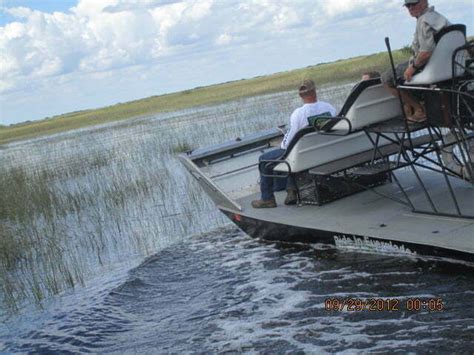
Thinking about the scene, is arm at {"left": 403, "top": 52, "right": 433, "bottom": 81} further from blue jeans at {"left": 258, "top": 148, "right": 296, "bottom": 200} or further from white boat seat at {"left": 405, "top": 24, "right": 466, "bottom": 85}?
blue jeans at {"left": 258, "top": 148, "right": 296, "bottom": 200}

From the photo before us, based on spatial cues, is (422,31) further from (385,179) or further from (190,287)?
(190,287)

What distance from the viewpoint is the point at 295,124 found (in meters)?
8.96

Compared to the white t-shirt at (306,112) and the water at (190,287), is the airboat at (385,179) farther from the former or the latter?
the white t-shirt at (306,112)

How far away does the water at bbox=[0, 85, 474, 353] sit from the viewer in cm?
580

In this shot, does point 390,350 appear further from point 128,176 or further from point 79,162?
point 79,162

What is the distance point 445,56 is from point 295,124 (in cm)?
295

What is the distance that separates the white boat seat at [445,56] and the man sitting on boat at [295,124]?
7.63 feet

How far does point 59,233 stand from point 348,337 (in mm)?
8965

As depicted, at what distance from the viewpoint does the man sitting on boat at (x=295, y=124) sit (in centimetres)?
888

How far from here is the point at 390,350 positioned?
17.0 feet

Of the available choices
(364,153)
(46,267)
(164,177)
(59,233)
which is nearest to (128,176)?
(164,177)

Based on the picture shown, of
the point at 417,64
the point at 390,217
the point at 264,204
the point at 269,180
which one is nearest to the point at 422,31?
the point at 417,64
